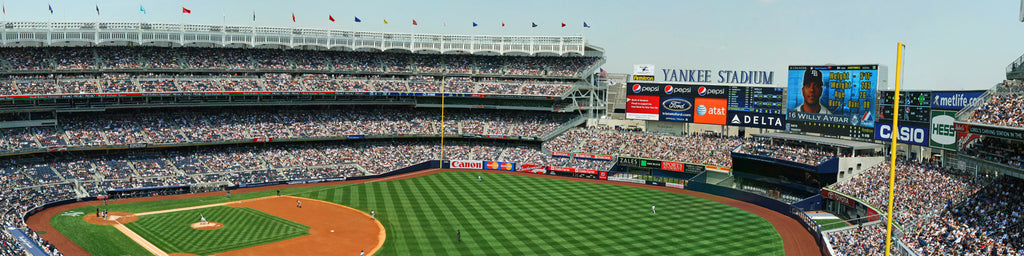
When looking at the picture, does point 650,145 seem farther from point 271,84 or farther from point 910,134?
point 271,84

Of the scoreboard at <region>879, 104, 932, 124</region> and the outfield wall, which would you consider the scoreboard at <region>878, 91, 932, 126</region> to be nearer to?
the scoreboard at <region>879, 104, 932, 124</region>

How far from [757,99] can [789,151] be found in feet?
26.1

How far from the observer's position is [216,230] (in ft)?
126

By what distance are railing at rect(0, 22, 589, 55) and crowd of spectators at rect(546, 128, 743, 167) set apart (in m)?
10.9

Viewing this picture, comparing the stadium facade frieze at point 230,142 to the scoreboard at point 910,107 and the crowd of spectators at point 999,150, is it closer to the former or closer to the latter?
the scoreboard at point 910,107

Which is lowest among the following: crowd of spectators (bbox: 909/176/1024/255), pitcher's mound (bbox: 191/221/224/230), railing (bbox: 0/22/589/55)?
pitcher's mound (bbox: 191/221/224/230)

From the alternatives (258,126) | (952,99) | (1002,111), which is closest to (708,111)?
(952,99)

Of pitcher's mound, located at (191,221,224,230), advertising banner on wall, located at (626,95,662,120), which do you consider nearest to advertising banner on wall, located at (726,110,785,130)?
advertising banner on wall, located at (626,95,662,120)

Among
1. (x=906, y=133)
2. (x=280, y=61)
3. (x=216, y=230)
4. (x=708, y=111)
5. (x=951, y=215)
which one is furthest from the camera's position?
(x=280, y=61)

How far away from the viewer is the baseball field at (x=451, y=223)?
35.0m

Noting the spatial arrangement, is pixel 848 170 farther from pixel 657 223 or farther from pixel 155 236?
pixel 155 236

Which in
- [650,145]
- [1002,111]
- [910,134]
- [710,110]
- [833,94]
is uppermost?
[833,94]

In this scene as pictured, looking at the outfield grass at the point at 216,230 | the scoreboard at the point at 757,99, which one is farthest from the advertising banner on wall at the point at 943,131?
the outfield grass at the point at 216,230

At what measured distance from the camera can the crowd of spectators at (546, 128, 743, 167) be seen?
58562 mm
